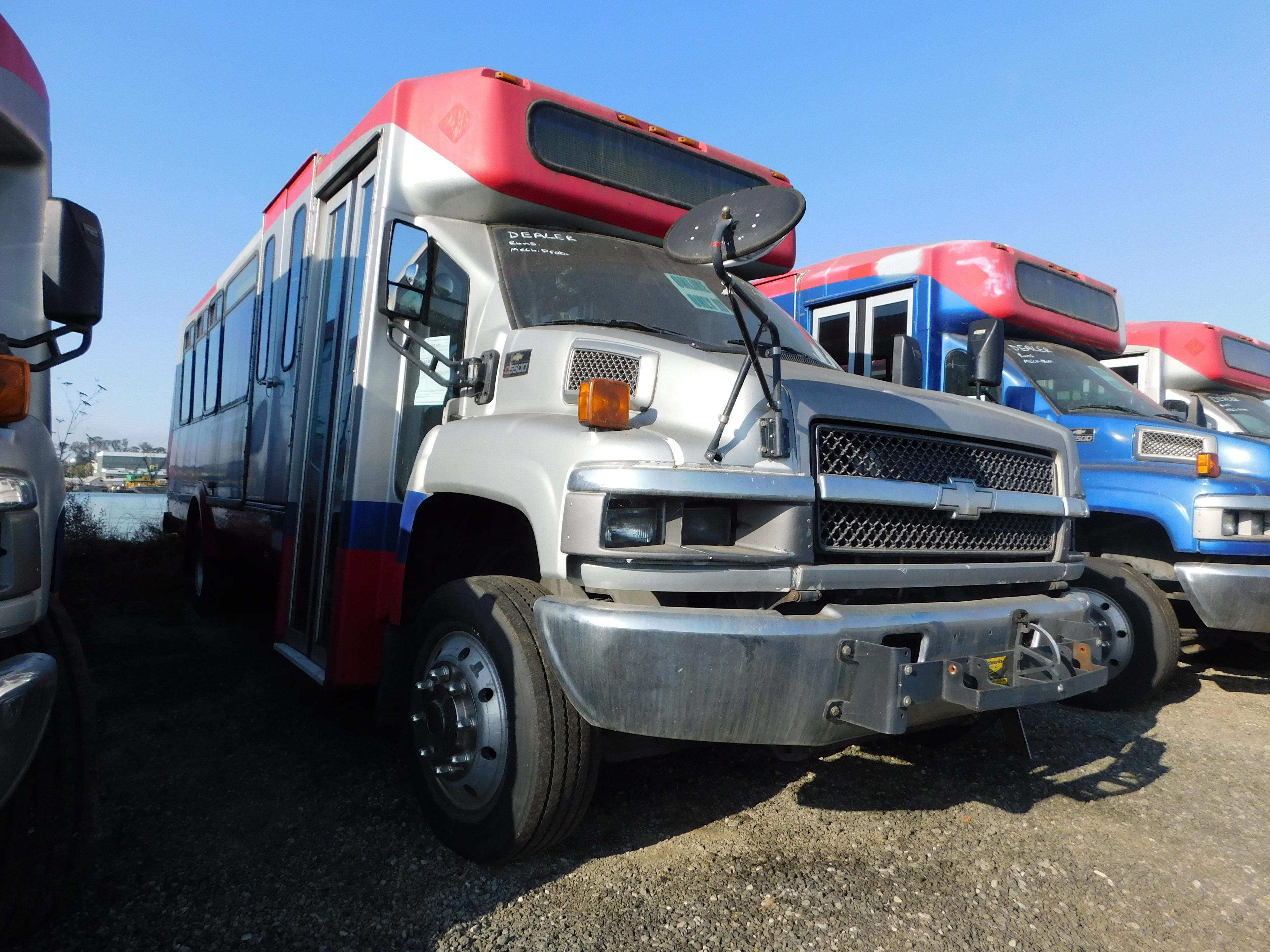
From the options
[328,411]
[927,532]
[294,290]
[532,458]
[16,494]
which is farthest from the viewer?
[294,290]

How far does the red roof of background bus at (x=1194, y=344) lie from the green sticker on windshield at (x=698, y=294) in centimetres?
642

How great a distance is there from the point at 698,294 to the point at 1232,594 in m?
3.46

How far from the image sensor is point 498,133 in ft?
11.8

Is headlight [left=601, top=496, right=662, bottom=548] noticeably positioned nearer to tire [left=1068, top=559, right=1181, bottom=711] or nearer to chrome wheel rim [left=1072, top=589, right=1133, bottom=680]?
chrome wheel rim [left=1072, top=589, right=1133, bottom=680]

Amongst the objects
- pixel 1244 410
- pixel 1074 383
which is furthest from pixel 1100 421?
pixel 1244 410

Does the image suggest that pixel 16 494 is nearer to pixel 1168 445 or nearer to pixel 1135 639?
pixel 1135 639

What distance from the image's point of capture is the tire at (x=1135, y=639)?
4.77 m

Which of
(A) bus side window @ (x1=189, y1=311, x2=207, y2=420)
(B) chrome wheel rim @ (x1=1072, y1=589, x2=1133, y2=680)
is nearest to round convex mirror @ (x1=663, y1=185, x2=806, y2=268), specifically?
(B) chrome wheel rim @ (x1=1072, y1=589, x2=1133, y2=680)

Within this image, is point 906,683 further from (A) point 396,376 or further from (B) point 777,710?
(A) point 396,376

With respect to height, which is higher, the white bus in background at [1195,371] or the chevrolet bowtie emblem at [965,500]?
the white bus in background at [1195,371]

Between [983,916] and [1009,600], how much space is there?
1.02 m

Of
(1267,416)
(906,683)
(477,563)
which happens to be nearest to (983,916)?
(906,683)

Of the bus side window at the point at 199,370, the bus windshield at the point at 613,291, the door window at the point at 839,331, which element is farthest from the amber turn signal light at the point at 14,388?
the bus side window at the point at 199,370

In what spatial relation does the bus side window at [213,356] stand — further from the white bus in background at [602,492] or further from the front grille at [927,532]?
the front grille at [927,532]
